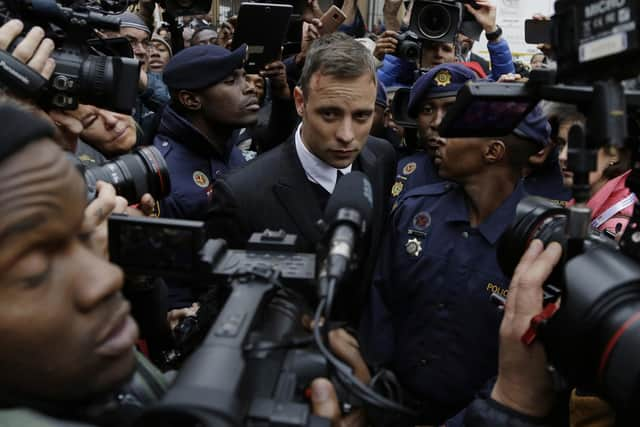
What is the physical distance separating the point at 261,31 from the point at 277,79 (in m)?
0.36

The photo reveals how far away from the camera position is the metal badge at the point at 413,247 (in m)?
2.45

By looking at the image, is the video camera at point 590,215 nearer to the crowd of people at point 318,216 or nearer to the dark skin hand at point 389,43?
the crowd of people at point 318,216

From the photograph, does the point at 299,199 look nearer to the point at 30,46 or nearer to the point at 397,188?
the point at 30,46

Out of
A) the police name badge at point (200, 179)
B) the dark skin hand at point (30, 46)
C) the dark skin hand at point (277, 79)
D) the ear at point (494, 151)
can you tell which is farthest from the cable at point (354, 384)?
the dark skin hand at point (277, 79)

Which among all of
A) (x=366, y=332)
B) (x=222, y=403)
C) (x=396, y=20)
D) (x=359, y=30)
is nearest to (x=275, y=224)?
(x=366, y=332)

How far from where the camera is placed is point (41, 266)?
32.2 inches

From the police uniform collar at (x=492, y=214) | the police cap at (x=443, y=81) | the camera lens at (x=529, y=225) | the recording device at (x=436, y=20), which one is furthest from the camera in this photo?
the recording device at (x=436, y=20)

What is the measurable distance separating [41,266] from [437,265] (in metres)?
1.75

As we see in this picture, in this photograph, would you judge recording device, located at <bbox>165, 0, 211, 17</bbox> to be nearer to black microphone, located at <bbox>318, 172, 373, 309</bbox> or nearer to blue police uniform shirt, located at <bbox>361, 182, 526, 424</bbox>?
blue police uniform shirt, located at <bbox>361, 182, 526, 424</bbox>

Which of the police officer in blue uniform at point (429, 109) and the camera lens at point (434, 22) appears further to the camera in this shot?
the camera lens at point (434, 22)

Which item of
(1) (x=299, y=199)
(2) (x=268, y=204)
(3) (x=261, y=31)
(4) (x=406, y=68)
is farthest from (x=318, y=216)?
(4) (x=406, y=68)

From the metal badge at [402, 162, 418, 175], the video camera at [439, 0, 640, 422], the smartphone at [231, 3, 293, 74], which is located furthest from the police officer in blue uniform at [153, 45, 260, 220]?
the video camera at [439, 0, 640, 422]

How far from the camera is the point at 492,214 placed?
2389 millimetres

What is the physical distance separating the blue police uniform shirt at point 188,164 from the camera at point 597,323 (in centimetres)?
216
